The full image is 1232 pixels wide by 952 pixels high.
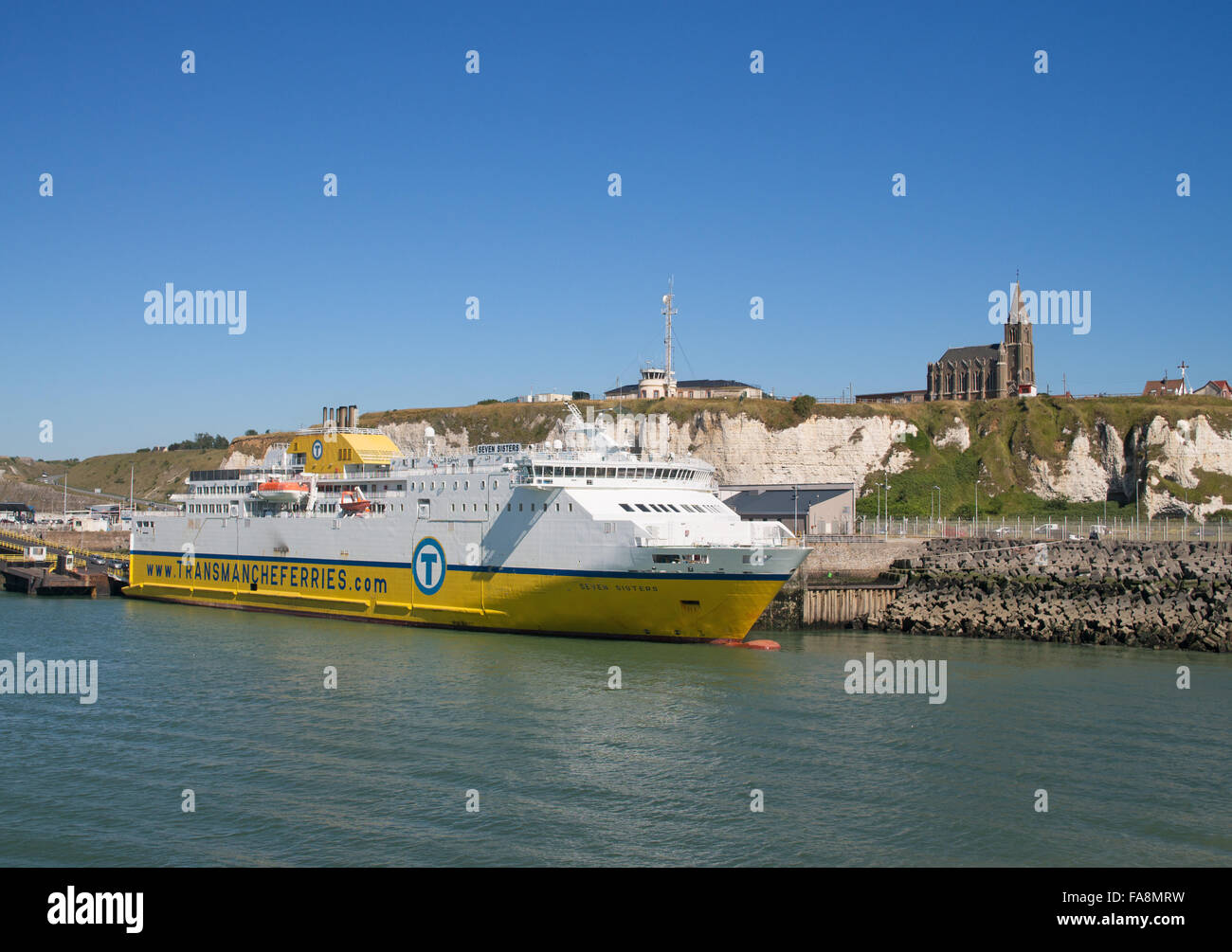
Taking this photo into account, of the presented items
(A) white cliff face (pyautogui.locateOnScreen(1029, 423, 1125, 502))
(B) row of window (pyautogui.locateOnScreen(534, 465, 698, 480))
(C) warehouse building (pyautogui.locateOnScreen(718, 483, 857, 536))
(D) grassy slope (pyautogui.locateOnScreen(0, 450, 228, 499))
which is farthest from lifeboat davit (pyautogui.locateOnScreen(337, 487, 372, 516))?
(D) grassy slope (pyautogui.locateOnScreen(0, 450, 228, 499))

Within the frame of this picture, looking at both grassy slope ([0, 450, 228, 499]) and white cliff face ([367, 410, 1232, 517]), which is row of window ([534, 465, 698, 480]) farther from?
grassy slope ([0, 450, 228, 499])

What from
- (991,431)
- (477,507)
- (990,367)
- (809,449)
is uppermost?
(990,367)

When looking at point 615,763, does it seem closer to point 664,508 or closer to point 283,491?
point 664,508

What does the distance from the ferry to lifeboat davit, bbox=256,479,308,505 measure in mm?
77

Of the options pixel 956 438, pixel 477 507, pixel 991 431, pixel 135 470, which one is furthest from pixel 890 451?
pixel 135 470

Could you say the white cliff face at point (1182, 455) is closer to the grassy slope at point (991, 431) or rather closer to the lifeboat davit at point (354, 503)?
the grassy slope at point (991, 431)

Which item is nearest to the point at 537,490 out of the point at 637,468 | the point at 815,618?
the point at 637,468

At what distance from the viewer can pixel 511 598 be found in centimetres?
3478

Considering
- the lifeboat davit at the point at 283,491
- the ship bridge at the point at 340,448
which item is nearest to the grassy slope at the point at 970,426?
the ship bridge at the point at 340,448

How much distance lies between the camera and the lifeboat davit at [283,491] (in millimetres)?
44688

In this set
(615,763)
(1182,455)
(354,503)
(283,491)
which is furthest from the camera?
(1182,455)

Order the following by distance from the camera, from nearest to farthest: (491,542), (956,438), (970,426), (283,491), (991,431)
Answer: (491,542), (283,491), (991,431), (956,438), (970,426)

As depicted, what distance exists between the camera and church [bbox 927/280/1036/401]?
111 metres

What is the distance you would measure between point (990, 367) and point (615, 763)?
103564mm
